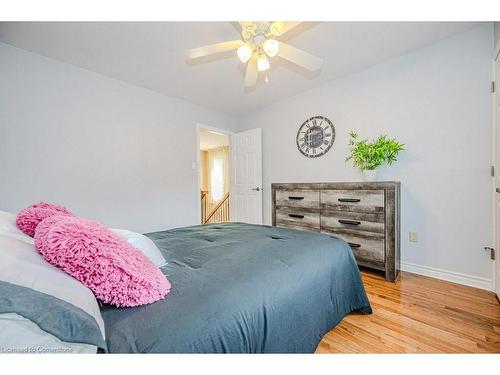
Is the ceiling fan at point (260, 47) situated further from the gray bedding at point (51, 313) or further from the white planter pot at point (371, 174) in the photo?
the gray bedding at point (51, 313)

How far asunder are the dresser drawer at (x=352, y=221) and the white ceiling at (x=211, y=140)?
3437 millimetres

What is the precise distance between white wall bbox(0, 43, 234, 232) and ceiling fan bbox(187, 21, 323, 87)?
1.74 metres

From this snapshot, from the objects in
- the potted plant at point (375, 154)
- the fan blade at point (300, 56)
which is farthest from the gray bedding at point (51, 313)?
the potted plant at point (375, 154)

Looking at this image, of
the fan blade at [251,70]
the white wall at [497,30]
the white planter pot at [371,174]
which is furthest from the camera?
the white planter pot at [371,174]

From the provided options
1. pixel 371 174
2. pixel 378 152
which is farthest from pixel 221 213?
pixel 378 152

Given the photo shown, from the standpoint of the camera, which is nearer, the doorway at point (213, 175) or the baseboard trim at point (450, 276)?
the baseboard trim at point (450, 276)

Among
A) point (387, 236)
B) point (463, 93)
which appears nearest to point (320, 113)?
point (463, 93)

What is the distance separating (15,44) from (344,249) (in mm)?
3522

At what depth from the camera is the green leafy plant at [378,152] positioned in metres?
2.40

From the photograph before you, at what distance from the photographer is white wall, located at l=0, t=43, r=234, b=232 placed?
7.33 feet

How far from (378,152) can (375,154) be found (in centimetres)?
4

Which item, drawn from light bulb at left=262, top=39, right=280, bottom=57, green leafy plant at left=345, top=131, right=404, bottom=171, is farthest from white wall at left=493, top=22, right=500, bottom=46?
light bulb at left=262, top=39, right=280, bottom=57
